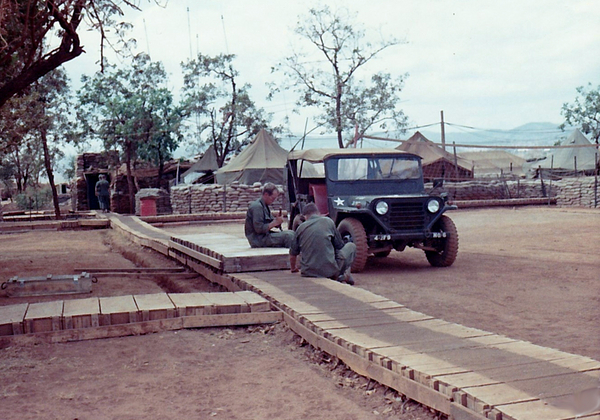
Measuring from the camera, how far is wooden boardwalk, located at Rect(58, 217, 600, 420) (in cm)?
280

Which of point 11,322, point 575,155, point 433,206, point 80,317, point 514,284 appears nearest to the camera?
point 11,322

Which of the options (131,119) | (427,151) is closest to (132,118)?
(131,119)

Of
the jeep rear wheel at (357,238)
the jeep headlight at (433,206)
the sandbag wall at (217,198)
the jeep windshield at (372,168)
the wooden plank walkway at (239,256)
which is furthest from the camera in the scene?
the sandbag wall at (217,198)

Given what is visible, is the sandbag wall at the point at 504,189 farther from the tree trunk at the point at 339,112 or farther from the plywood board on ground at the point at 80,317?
the plywood board on ground at the point at 80,317

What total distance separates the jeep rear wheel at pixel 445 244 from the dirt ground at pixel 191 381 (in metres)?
4.39

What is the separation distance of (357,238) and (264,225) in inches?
52.7

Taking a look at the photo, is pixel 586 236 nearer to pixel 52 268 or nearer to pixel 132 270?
pixel 132 270

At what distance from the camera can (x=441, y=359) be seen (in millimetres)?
3477

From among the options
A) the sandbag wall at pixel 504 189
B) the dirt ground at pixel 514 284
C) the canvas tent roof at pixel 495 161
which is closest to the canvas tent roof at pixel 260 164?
the sandbag wall at pixel 504 189

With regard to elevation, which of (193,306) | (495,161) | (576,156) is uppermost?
(495,161)

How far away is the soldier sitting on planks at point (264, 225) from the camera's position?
7688 millimetres

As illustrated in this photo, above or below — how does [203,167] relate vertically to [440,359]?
above

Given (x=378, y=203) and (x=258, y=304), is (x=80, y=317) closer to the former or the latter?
(x=258, y=304)

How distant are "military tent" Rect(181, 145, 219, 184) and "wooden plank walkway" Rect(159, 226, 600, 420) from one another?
85.1 feet
